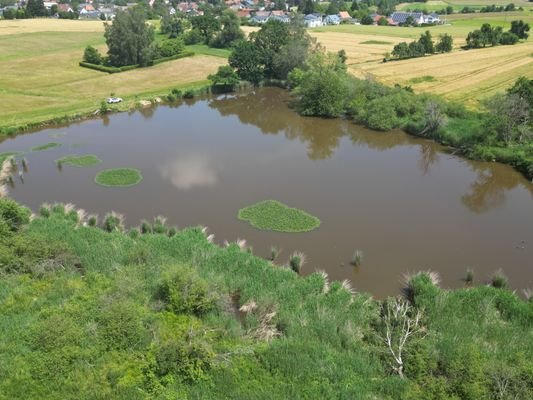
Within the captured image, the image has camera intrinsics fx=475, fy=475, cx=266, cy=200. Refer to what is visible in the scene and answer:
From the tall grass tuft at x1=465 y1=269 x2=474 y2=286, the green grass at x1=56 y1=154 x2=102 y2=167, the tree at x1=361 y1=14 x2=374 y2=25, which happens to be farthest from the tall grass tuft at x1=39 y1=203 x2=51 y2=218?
the tree at x1=361 y1=14 x2=374 y2=25

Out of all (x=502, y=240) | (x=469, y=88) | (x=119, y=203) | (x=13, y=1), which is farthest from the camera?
(x=13, y=1)

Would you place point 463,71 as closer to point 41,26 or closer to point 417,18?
point 417,18

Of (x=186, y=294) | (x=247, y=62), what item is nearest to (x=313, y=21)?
(x=247, y=62)

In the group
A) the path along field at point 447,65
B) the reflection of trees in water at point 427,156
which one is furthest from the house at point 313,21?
the reflection of trees in water at point 427,156

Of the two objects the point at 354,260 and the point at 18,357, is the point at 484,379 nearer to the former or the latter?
the point at 354,260

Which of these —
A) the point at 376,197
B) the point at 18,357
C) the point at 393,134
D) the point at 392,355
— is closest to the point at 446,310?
the point at 392,355

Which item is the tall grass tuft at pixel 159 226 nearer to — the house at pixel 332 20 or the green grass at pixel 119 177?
the green grass at pixel 119 177
